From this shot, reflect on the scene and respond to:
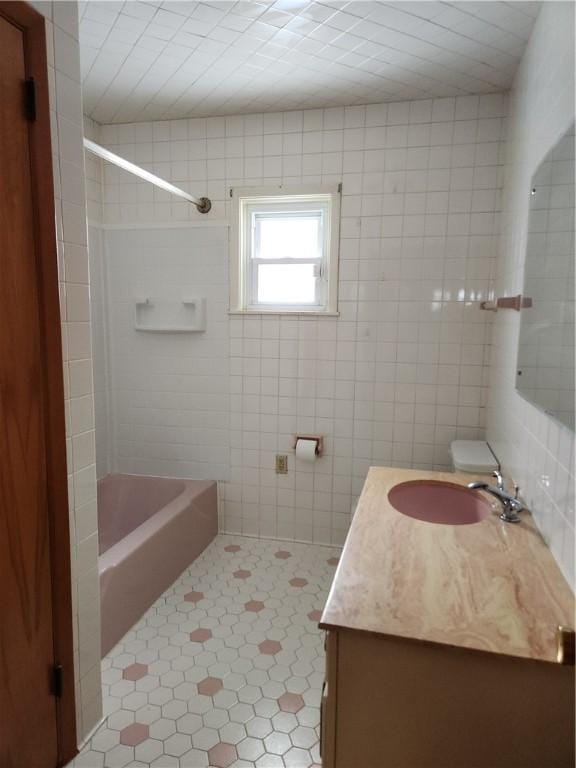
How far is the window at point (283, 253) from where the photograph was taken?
2.82 m

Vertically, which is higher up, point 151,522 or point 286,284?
point 286,284

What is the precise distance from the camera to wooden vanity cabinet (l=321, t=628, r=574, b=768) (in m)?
0.94

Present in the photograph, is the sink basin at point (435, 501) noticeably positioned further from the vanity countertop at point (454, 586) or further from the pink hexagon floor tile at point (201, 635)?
the pink hexagon floor tile at point (201, 635)

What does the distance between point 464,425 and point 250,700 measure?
178 centimetres

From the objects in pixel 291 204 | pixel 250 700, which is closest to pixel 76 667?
pixel 250 700

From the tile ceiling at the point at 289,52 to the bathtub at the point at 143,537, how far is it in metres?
2.27

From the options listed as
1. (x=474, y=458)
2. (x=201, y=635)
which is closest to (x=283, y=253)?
(x=474, y=458)

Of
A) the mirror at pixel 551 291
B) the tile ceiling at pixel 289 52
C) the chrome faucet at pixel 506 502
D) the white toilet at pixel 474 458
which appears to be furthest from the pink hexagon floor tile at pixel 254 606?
the tile ceiling at pixel 289 52

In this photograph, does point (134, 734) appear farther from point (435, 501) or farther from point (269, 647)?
point (435, 501)

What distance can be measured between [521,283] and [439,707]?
151 cm

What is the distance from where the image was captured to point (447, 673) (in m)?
0.98

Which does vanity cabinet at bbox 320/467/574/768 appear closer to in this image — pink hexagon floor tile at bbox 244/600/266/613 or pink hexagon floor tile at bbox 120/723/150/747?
pink hexagon floor tile at bbox 120/723/150/747

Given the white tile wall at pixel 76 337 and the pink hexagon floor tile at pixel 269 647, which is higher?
the white tile wall at pixel 76 337

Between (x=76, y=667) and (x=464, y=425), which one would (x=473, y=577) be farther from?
(x=464, y=425)
